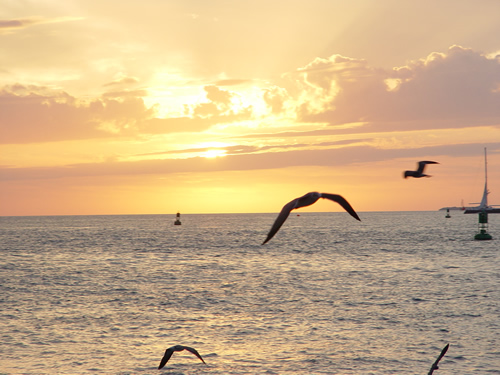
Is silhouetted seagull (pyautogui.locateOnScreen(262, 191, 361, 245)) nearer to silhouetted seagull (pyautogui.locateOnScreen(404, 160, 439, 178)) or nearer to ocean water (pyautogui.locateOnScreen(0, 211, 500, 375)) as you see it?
silhouetted seagull (pyautogui.locateOnScreen(404, 160, 439, 178))

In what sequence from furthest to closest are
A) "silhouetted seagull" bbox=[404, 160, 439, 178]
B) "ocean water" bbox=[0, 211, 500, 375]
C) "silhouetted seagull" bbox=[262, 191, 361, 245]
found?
"ocean water" bbox=[0, 211, 500, 375] → "silhouetted seagull" bbox=[404, 160, 439, 178] → "silhouetted seagull" bbox=[262, 191, 361, 245]

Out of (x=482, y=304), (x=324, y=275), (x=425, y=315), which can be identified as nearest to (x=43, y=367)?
(x=425, y=315)

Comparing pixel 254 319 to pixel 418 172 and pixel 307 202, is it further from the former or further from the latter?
pixel 307 202

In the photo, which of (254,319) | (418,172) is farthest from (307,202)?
(254,319)

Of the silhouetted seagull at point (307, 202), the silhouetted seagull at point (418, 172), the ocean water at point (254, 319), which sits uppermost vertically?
the silhouetted seagull at point (418, 172)

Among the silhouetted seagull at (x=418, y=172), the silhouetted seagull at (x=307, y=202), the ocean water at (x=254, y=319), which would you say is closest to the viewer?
the silhouetted seagull at (x=307, y=202)

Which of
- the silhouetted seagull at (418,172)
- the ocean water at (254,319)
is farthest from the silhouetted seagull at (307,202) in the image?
the ocean water at (254,319)

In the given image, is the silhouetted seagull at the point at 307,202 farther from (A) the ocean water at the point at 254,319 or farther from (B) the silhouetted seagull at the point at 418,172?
(A) the ocean water at the point at 254,319

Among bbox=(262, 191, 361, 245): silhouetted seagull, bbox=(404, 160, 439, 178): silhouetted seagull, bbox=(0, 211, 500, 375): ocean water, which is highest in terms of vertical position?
bbox=(404, 160, 439, 178): silhouetted seagull

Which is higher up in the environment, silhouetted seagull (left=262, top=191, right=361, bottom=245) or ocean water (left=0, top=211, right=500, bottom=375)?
silhouetted seagull (left=262, top=191, right=361, bottom=245)

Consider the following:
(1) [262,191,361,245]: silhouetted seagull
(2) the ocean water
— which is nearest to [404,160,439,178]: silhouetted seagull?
(1) [262,191,361,245]: silhouetted seagull

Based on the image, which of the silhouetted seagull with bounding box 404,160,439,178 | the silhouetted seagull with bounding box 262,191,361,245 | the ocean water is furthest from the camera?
the ocean water

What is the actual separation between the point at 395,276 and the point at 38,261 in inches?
2159

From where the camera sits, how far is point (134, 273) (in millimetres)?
69500
